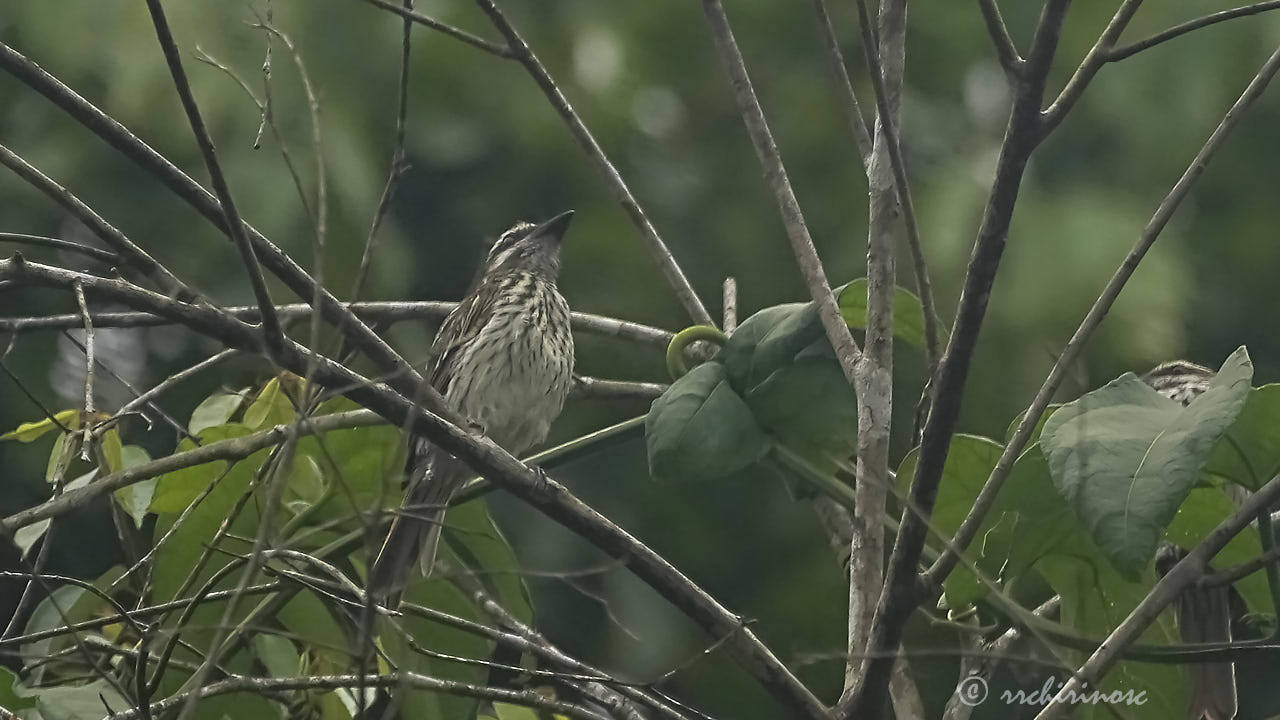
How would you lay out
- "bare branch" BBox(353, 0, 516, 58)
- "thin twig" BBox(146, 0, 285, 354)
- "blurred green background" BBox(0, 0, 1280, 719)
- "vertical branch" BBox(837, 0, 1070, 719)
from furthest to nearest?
"blurred green background" BBox(0, 0, 1280, 719) < "bare branch" BBox(353, 0, 516, 58) < "thin twig" BBox(146, 0, 285, 354) < "vertical branch" BBox(837, 0, 1070, 719)

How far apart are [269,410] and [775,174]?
129 cm

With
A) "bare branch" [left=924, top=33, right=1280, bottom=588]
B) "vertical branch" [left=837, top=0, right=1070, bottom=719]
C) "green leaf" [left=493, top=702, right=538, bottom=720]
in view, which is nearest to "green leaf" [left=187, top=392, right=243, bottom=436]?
"green leaf" [left=493, top=702, right=538, bottom=720]

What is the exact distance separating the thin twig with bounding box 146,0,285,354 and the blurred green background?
298cm

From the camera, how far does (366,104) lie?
5.79m

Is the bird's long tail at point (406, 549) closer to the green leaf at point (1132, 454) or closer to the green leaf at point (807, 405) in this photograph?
the green leaf at point (807, 405)

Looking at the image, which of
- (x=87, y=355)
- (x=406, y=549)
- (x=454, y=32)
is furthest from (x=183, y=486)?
(x=454, y=32)

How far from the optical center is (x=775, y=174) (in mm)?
2799

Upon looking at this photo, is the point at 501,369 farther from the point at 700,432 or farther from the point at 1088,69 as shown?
the point at 1088,69

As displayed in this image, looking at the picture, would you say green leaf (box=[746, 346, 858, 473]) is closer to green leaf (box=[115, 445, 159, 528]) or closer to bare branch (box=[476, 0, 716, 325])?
bare branch (box=[476, 0, 716, 325])

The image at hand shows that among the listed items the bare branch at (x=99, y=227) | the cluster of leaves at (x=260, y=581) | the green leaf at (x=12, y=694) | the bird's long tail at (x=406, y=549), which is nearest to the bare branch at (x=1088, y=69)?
the bare branch at (x=99, y=227)

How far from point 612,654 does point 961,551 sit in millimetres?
3408

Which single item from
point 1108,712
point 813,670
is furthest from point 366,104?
point 1108,712

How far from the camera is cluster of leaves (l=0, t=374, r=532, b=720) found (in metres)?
2.68

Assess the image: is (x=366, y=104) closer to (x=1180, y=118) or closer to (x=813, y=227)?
(x=813, y=227)
